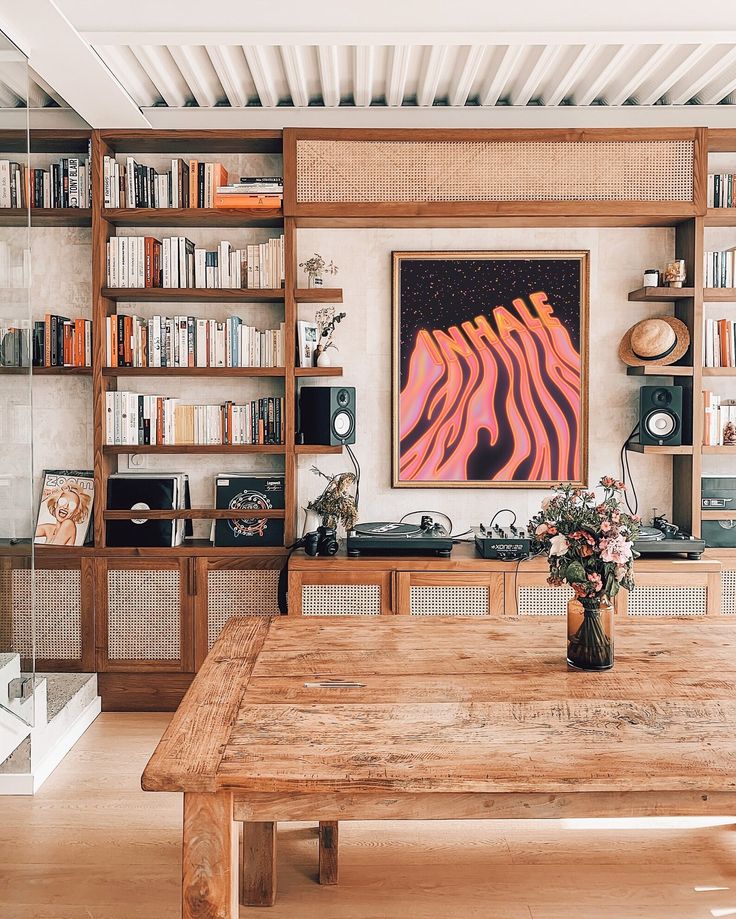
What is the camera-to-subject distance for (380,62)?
3.69 meters

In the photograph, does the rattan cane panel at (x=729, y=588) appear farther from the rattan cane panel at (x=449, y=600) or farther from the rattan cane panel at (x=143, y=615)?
the rattan cane panel at (x=143, y=615)

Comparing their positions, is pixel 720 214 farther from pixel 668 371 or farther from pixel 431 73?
pixel 431 73

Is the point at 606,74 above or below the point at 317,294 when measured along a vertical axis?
above

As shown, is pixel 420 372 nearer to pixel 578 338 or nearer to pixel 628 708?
pixel 578 338

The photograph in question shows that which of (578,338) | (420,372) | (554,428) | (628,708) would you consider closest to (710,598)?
(554,428)

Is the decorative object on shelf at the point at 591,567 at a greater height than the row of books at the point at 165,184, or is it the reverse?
the row of books at the point at 165,184

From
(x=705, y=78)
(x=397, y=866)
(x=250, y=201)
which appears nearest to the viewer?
(x=397, y=866)

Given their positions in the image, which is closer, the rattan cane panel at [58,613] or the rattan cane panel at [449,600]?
the rattan cane panel at [449,600]

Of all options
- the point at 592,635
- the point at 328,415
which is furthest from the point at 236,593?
the point at 592,635

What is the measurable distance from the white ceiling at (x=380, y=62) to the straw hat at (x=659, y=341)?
101 cm

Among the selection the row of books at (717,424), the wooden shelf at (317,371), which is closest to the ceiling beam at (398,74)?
the wooden shelf at (317,371)

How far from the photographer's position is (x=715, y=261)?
4.11m

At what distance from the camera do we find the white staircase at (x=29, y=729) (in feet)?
9.91

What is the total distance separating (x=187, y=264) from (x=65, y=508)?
1332 millimetres
